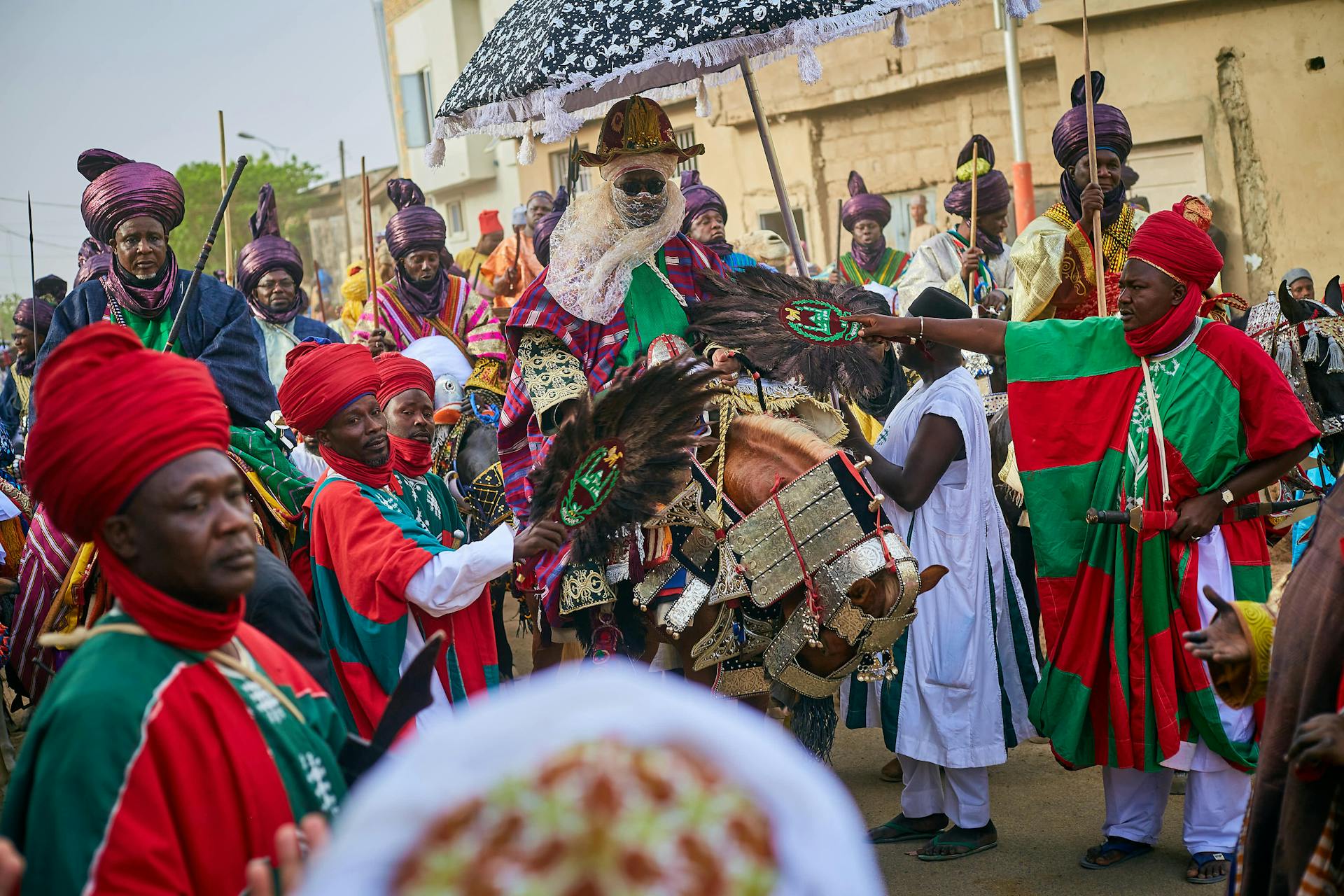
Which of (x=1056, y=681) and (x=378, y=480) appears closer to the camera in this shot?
(x=378, y=480)

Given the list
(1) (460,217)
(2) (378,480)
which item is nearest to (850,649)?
(2) (378,480)

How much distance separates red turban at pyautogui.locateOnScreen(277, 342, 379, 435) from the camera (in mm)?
4312

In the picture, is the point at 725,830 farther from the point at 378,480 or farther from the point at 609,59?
the point at 609,59

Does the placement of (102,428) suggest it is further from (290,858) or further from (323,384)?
(323,384)

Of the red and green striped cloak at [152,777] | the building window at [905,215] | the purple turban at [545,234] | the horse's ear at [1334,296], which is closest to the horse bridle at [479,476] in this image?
the purple turban at [545,234]

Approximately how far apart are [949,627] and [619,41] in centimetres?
275

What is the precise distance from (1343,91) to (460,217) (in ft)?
94.7

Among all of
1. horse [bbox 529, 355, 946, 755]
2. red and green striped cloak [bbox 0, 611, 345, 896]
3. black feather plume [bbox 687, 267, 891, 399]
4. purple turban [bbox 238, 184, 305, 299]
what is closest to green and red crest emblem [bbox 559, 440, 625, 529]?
horse [bbox 529, 355, 946, 755]

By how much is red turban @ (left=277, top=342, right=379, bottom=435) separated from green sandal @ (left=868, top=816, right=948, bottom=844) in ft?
9.77

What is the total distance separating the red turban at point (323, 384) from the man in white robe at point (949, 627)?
80.6 inches

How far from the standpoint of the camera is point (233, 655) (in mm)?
2557

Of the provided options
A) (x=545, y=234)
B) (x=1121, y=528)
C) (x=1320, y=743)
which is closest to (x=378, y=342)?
(x=545, y=234)

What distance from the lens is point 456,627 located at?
438 cm

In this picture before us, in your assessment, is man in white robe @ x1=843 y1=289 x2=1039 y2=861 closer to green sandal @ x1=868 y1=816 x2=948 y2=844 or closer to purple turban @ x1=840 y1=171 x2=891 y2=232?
green sandal @ x1=868 y1=816 x2=948 y2=844
